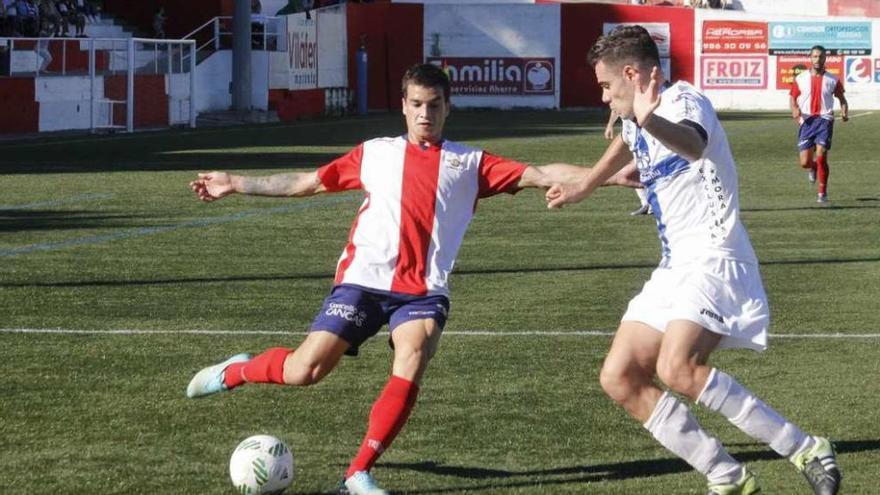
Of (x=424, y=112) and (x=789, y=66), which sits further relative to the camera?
(x=789, y=66)

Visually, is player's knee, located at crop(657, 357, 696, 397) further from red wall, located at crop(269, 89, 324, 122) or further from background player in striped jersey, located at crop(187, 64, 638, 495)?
red wall, located at crop(269, 89, 324, 122)

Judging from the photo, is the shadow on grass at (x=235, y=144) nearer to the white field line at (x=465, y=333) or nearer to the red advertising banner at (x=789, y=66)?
the red advertising banner at (x=789, y=66)

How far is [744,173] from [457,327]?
1591cm

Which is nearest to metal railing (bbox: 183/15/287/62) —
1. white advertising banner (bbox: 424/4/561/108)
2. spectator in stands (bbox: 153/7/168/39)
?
spectator in stands (bbox: 153/7/168/39)

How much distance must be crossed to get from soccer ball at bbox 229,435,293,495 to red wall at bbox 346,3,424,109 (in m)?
47.5

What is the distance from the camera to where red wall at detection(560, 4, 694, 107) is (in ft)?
177

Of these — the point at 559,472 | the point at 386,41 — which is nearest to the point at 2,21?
the point at 386,41

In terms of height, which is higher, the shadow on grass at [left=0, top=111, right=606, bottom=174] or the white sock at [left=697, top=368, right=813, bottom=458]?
the shadow on grass at [left=0, top=111, right=606, bottom=174]

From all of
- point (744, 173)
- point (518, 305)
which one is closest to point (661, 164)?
point (518, 305)

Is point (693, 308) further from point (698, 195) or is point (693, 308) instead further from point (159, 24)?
point (159, 24)

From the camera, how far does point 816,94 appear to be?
2194 cm

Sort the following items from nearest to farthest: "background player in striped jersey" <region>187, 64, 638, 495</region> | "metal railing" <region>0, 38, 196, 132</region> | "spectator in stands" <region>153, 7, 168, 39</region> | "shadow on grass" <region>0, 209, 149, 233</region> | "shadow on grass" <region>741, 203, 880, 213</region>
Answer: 1. "background player in striped jersey" <region>187, 64, 638, 495</region>
2. "shadow on grass" <region>0, 209, 149, 233</region>
3. "shadow on grass" <region>741, 203, 880, 213</region>
4. "metal railing" <region>0, 38, 196, 132</region>
5. "spectator in stands" <region>153, 7, 168, 39</region>

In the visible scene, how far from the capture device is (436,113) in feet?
22.7

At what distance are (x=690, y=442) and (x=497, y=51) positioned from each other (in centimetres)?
4920
